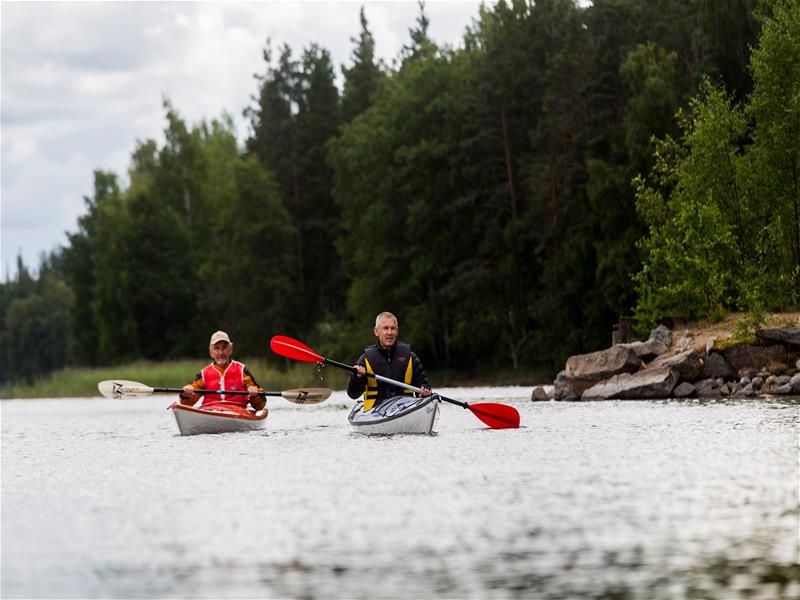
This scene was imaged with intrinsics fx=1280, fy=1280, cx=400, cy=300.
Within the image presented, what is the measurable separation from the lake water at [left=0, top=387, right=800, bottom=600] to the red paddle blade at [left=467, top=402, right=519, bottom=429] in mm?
1030

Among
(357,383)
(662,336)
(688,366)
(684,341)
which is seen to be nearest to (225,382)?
(357,383)

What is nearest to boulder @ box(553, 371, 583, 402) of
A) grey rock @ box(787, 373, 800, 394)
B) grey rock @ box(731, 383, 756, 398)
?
grey rock @ box(731, 383, 756, 398)

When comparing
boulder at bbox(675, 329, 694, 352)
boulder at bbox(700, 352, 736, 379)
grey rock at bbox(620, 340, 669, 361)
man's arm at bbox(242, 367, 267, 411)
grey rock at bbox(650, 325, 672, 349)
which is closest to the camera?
man's arm at bbox(242, 367, 267, 411)

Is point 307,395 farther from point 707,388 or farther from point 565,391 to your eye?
point 565,391

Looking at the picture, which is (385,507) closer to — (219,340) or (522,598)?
(522,598)

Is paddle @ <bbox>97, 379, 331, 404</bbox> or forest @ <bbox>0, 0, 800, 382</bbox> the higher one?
forest @ <bbox>0, 0, 800, 382</bbox>

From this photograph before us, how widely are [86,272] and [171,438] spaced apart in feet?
209

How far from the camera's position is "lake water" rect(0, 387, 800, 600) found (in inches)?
240

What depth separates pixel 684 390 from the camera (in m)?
23.7

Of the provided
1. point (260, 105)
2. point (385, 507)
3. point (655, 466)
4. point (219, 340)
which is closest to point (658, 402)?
point (219, 340)

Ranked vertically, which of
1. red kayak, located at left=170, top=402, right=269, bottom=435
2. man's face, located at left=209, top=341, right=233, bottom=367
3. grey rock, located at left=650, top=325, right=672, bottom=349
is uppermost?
man's face, located at left=209, top=341, right=233, bottom=367

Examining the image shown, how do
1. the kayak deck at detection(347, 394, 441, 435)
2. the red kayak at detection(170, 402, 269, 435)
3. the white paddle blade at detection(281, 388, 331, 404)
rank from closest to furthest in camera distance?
the kayak deck at detection(347, 394, 441, 435), the red kayak at detection(170, 402, 269, 435), the white paddle blade at detection(281, 388, 331, 404)

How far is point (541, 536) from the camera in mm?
7281

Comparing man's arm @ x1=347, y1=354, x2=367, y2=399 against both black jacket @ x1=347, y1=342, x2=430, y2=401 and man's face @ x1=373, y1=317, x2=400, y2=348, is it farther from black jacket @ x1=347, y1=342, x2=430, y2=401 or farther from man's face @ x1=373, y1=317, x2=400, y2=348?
man's face @ x1=373, y1=317, x2=400, y2=348
